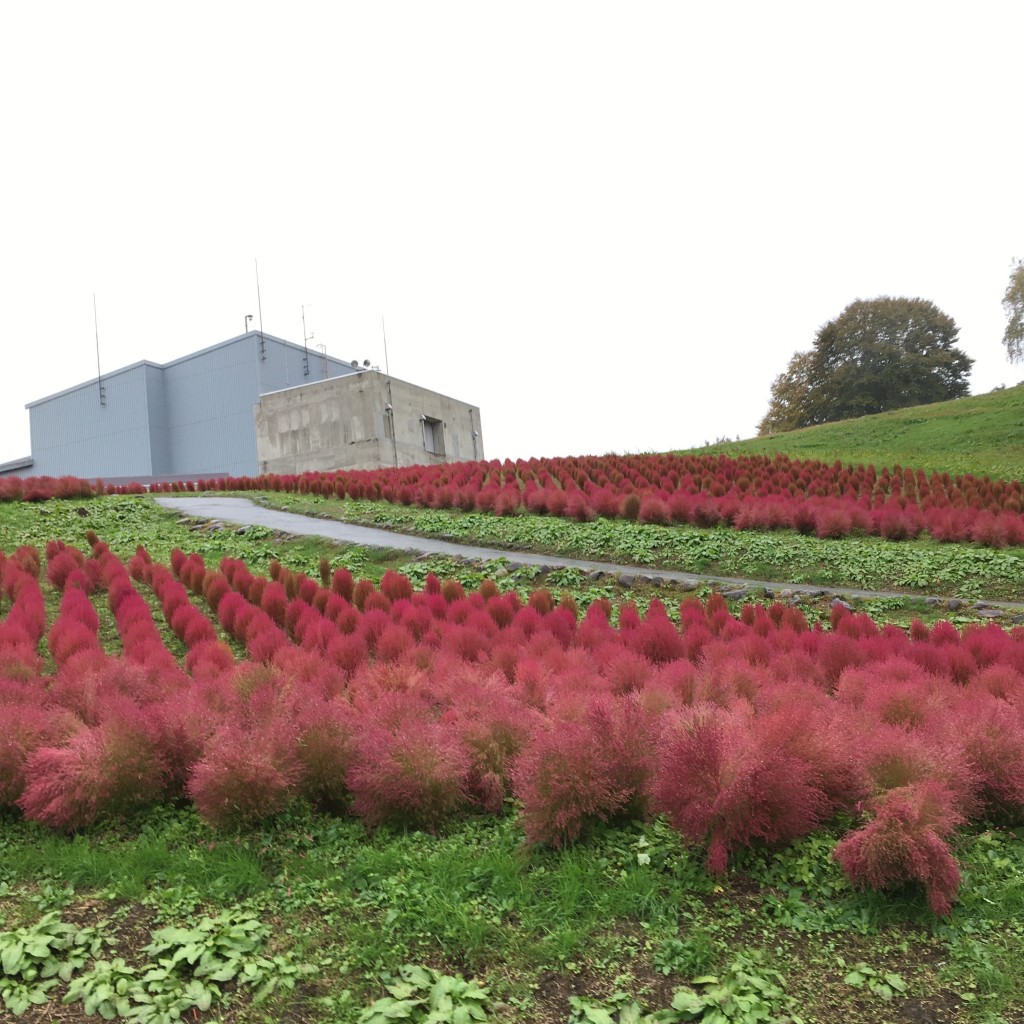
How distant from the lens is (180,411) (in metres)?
48.1

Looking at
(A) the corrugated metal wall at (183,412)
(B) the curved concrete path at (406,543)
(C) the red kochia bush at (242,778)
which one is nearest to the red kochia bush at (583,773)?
(C) the red kochia bush at (242,778)

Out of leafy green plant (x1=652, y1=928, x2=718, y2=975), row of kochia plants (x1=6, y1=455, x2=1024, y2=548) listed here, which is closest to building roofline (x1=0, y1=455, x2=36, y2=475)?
row of kochia plants (x1=6, y1=455, x2=1024, y2=548)

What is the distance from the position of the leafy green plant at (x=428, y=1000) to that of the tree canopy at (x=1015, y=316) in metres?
48.0

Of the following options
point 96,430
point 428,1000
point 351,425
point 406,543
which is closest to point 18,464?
point 96,430

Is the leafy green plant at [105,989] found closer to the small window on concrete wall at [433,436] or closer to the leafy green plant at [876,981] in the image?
the leafy green plant at [876,981]

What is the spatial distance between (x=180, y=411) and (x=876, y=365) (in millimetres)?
40267

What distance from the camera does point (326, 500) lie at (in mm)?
20156

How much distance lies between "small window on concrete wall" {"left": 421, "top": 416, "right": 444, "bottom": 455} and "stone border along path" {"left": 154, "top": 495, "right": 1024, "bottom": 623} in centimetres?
2164

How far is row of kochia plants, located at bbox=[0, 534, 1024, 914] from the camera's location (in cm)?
392

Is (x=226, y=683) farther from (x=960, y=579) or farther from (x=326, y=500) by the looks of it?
(x=326, y=500)

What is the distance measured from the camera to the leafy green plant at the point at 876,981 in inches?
121

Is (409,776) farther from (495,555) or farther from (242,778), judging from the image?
(495,555)

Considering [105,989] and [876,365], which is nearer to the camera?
[105,989]

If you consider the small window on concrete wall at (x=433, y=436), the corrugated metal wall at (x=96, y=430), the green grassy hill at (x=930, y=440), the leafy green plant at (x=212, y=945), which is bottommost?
the leafy green plant at (x=212, y=945)
